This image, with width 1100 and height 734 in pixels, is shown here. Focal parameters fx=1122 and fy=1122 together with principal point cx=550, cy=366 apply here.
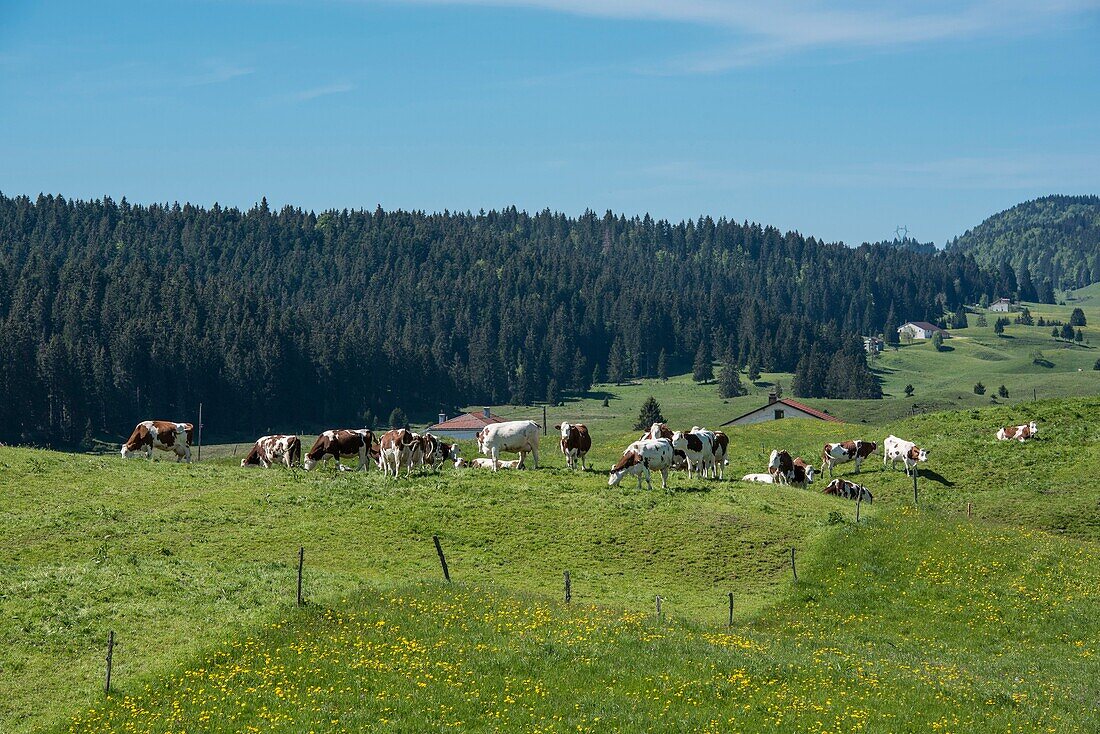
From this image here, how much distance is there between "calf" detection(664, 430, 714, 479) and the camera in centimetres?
4650

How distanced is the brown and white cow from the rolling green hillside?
2212mm

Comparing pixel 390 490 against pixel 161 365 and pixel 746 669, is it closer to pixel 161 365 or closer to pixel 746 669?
pixel 746 669

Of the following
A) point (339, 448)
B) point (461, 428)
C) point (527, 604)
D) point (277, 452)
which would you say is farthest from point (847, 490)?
point (461, 428)

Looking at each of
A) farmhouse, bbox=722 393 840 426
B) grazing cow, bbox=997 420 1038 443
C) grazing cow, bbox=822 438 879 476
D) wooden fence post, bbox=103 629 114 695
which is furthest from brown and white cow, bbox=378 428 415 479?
farmhouse, bbox=722 393 840 426

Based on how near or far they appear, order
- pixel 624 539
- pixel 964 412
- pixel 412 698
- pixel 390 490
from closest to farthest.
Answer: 1. pixel 412 698
2. pixel 624 539
3. pixel 390 490
4. pixel 964 412

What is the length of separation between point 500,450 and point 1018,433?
29853 millimetres

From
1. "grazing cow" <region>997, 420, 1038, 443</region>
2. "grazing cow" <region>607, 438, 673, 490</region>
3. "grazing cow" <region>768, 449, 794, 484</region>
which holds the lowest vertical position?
"grazing cow" <region>768, 449, 794, 484</region>

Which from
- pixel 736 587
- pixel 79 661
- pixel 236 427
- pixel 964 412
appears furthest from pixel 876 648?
pixel 236 427

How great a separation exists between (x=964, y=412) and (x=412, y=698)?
181ft

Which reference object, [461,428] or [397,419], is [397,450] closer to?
[461,428]

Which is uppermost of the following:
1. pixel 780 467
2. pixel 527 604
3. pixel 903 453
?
pixel 903 453

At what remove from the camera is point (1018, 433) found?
198 feet

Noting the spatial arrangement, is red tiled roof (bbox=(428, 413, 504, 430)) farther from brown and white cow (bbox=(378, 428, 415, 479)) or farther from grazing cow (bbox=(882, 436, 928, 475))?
brown and white cow (bbox=(378, 428, 415, 479))

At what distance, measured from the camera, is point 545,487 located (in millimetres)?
42125
